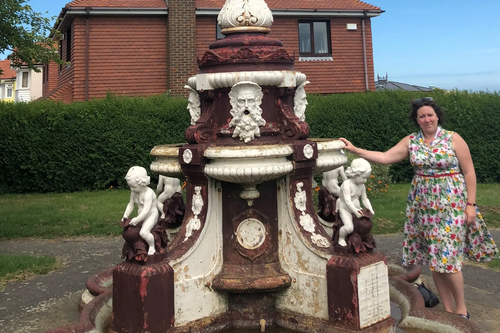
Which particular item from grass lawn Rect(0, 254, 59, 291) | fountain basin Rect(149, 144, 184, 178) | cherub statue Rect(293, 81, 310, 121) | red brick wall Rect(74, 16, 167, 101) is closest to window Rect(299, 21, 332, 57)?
red brick wall Rect(74, 16, 167, 101)

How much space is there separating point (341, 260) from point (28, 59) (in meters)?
8.62

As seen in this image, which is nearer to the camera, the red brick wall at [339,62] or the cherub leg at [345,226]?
the cherub leg at [345,226]

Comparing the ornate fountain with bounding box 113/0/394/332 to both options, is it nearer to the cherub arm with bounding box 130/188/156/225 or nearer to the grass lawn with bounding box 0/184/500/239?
the cherub arm with bounding box 130/188/156/225

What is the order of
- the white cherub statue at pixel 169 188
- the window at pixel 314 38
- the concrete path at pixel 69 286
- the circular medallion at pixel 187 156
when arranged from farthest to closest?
the window at pixel 314 38 → the white cherub statue at pixel 169 188 → the concrete path at pixel 69 286 → the circular medallion at pixel 187 156

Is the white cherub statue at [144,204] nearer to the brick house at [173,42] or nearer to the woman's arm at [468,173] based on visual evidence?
the woman's arm at [468,173]

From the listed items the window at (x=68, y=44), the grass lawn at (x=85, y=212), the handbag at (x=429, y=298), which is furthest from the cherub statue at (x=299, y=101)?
the window at (x=68, y=44)

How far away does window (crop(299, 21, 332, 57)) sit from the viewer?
17.4m

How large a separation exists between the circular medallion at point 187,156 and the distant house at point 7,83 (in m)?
45.5

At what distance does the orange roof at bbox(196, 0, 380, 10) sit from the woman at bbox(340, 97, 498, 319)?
542 inches

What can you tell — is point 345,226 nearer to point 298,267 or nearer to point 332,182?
point 298,267

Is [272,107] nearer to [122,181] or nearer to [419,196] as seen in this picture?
[419,196]

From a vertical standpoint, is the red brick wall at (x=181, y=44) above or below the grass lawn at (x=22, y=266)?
above

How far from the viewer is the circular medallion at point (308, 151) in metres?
3.73

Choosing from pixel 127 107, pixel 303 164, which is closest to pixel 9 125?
pixel 127 107
